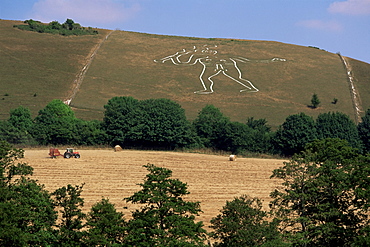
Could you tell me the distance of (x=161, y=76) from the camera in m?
130

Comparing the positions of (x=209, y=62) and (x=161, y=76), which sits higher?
(x=209, y=62)

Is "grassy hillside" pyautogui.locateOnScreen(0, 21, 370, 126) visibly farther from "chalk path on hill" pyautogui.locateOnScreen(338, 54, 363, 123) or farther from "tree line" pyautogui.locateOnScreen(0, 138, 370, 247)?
"tree line" pyautogui.locateOnScreen(0, 138, 370, 247)

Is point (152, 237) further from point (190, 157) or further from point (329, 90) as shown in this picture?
point (329, 90)

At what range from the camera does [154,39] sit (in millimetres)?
163500

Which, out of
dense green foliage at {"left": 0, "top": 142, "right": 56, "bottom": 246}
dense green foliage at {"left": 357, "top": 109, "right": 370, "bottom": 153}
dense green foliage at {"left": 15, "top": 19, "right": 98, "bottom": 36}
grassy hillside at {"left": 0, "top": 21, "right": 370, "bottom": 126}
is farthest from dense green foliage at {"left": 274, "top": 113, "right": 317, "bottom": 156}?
dense green foliage at {"left": 15, "top": 19, "right": 98, "bottom": 36}

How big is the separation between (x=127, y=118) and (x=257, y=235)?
5472 centimetres

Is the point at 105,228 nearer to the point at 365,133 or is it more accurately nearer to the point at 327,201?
the point at 327,201

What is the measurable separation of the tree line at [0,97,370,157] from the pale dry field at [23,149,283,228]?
710 cm

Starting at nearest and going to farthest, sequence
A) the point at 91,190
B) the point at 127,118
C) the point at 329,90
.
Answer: the point at 91,190
the point at 127,118
the point at 329,90

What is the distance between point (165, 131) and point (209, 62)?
2589 inches

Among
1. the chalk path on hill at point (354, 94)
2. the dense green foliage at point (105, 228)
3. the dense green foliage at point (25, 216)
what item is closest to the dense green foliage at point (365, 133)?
the chalk path on hill at point (354, 94)

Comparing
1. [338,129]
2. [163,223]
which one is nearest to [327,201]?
[163,223]

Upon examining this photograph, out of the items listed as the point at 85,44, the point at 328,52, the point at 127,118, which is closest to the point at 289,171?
the point at 127,118

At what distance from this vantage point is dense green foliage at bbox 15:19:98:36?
6127 inches
